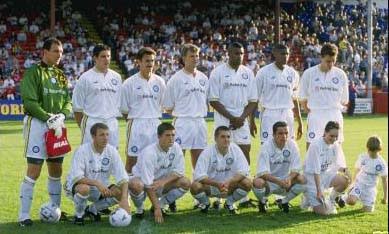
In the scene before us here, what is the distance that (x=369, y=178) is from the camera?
8438 mm

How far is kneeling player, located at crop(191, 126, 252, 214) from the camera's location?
808cm

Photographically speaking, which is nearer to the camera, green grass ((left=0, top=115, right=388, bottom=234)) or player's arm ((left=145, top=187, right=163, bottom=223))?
green grass ((left=0, top=115, right=388, bottom=234))

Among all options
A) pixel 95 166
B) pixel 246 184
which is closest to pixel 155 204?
pixel 95 166

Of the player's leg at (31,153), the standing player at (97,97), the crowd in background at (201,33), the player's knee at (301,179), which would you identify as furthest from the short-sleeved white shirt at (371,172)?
the crowd in background at (201,33)

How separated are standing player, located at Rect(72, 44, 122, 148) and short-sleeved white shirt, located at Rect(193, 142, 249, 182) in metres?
1.09

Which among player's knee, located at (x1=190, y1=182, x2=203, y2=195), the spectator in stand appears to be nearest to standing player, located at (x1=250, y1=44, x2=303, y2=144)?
player's knee, located at (x1=190, y1=182, x2=203, y2=195)

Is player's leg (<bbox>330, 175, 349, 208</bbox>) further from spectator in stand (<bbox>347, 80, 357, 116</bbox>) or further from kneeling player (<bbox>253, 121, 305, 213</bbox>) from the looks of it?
spectator in stand (<bbox>347, 80, 357, 116</bbox>)

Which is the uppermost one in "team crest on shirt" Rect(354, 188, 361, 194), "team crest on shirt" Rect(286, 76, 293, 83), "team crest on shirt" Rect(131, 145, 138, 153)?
"team crest on shirt" Rect(286, 76, 293, 83)

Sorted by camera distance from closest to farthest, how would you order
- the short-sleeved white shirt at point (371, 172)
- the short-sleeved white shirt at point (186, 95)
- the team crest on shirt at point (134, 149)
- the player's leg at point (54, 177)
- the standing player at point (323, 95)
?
the player's leg at point (54, 177), the short-sleeved white shirt at point (371, 172), the team crest on shirt at point (134, 149), the short-sleeved white shirt at point (186, 95), the standing player at point (323, 95)

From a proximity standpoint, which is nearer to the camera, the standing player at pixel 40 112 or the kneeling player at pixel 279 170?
the standing player at pixel 40 112

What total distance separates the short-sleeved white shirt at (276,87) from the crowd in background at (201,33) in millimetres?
17749

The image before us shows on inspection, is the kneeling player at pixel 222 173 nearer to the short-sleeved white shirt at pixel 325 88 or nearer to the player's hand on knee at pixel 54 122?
the short-sleeved white shirt at pixel 325 88

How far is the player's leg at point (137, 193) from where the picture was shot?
7863 millimetres

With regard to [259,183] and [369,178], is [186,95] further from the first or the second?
[369,178]
